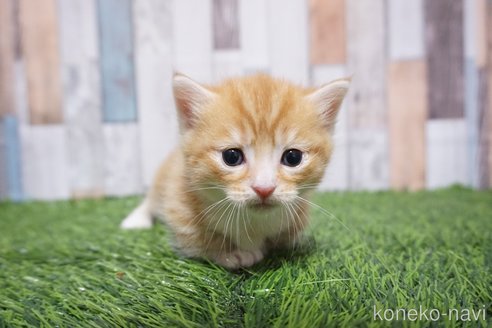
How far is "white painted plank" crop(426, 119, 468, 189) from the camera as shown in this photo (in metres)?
2.06

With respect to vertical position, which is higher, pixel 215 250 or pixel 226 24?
pixel 226 24

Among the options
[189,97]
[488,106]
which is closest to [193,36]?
[189,97]

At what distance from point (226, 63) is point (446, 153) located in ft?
4.21

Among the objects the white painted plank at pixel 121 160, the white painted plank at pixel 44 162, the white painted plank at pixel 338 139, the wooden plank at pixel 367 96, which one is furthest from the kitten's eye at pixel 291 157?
the white painted plank at pixel 44 162

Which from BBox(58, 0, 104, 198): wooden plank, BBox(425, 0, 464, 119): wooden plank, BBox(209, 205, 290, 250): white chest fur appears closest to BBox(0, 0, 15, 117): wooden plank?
BBox(58, 0, 104, 198): wooden plank

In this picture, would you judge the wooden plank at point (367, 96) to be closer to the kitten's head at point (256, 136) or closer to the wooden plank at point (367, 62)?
the wooden plank at point (367, 62)

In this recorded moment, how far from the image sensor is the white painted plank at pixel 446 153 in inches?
81.0

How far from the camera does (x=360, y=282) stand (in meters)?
0.74

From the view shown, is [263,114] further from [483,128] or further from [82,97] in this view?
[483,128]

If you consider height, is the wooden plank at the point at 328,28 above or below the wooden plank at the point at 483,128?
above

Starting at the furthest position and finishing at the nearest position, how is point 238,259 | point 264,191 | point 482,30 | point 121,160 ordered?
point 121,160 < point 482,30 < point 238,259 < point 264,191

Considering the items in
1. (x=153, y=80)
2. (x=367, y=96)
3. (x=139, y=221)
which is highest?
(x=153, y=80)

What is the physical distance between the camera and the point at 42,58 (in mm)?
2045

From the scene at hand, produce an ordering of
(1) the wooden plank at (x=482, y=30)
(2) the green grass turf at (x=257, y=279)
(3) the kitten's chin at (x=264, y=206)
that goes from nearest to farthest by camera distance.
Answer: (2) the green grass turf at (x=257, y=279) → (3) the kitten's chin at (x=264, y=206) → (1) the wooden plank at (x=482, y=30)
